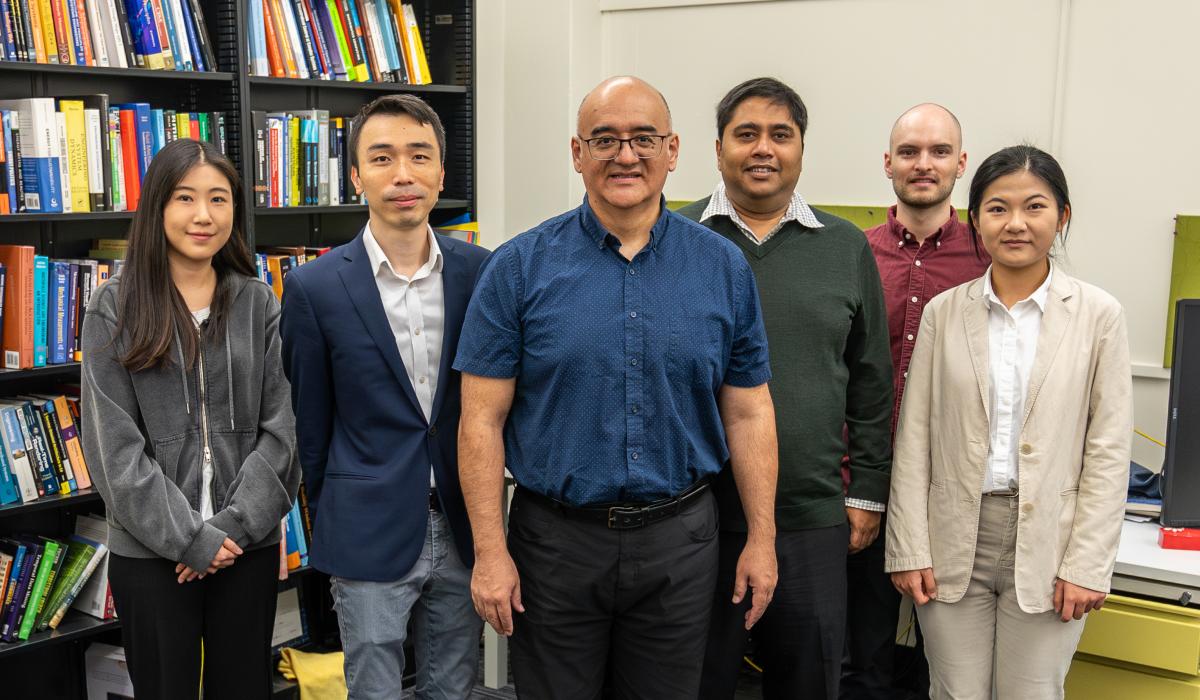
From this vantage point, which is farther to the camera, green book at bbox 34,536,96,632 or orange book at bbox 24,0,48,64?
green book at bbox 34,536,96,632

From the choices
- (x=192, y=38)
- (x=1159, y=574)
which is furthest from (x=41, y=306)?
(x=1159, y=574)

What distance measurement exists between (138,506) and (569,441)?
90 cm

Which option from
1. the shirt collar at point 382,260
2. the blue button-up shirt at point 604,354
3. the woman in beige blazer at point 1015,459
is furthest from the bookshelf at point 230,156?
the woman in beige blazer at point 1015,459

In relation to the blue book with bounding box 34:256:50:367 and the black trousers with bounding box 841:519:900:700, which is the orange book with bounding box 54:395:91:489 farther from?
the black trousers with bounding box 841:519:900:700

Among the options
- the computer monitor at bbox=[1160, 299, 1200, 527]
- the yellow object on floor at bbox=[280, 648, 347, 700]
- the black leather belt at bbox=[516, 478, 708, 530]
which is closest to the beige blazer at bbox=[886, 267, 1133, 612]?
the computer monitor at bbox=[1160, 299, 1200, 527]

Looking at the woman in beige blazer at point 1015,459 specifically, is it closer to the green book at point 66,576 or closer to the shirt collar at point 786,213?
the shirt collar at point 786,213

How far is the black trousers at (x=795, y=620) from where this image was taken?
2219 mm

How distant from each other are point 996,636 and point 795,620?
40 cm

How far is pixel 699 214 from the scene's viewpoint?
238 cm

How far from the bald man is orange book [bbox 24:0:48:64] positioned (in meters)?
2.12

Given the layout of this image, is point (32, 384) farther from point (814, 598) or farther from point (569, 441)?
point (814, 598)

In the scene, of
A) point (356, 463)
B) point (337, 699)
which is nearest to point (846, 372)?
point (356, 463)

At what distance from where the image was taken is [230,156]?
320 cm

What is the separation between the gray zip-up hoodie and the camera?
7.31ft
